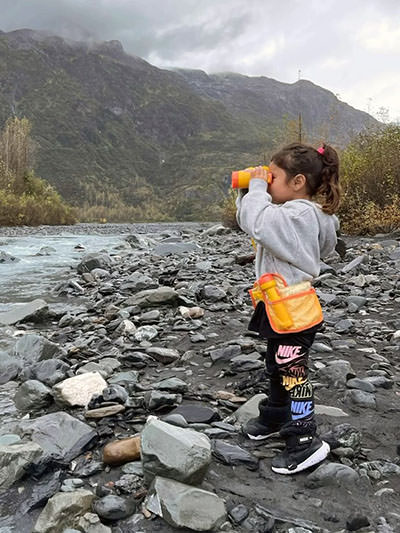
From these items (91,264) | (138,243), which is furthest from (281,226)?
(138,243)

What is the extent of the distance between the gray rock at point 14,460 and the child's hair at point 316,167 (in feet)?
6.34

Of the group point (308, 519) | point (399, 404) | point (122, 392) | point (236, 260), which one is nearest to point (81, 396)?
point (122, 392)

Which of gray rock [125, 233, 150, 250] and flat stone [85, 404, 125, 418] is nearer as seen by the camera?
flat stone [85, 404, 125, 418]

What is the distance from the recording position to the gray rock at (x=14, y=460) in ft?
6.77

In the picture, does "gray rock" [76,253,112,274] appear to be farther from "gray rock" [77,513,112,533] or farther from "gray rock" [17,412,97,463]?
"gray rock" [77,513,112,533]

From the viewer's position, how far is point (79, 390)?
2.94 metres

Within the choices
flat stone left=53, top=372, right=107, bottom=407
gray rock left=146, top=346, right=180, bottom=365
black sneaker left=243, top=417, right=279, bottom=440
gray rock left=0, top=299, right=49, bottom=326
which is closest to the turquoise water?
gray rock left=0, top=299, right=49, bottom=326

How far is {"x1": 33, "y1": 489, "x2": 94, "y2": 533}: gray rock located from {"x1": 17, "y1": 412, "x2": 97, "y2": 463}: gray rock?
37 cm

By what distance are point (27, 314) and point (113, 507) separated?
417cm

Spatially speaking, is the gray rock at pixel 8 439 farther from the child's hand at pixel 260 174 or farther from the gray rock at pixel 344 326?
the gray rock at pixel 344 326

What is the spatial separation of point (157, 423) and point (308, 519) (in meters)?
0.76

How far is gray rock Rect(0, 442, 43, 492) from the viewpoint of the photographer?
2064mm

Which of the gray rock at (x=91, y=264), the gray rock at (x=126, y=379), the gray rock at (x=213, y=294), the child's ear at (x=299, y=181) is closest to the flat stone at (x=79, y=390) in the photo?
the gray rock at (x=126, y=379)

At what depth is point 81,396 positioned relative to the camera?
2.91 meters
